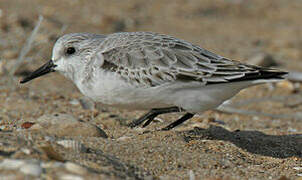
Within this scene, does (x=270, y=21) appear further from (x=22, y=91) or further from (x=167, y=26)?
(x=22, y=91)

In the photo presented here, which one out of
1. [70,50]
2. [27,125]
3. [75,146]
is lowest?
[27,125]

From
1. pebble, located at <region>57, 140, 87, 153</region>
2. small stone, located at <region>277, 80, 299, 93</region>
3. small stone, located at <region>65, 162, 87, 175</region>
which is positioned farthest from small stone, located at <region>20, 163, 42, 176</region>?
small stone, located at <region>277, 80, 299, 93</region>

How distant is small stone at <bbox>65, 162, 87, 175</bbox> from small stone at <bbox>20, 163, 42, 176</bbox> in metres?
0.17

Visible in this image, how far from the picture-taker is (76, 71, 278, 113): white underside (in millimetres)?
3828

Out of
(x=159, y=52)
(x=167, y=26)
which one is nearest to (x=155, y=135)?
(x=159, y=52)

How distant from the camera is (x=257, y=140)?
4.45 meters

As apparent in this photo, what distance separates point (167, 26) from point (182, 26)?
37 centimetres

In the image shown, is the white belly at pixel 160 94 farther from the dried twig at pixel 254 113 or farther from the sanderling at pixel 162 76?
the dried twig at pixel 254 113

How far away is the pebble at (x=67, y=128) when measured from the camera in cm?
378

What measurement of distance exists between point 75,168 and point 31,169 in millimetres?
251

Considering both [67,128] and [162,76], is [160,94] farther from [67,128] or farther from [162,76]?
[67,128]

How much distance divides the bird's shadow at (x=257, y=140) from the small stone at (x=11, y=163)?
1685mm

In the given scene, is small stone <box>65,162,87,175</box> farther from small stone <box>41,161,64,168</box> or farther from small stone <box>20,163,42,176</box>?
small stone <box>20,163,42,176</box>

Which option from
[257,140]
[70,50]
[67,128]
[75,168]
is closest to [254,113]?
[257,140]
